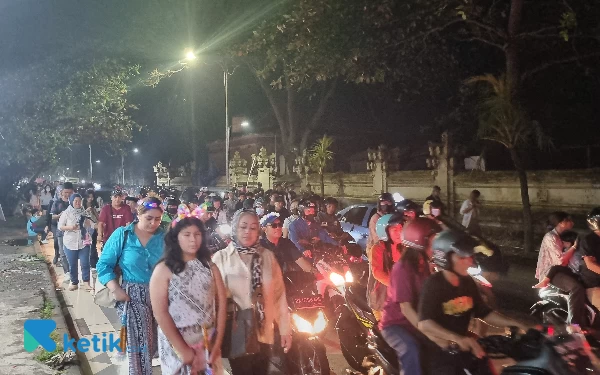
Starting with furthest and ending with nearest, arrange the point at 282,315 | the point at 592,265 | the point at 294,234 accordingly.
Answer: the point at 294,234 < the point at 592,265 < the point at 282,315

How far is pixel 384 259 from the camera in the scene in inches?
201

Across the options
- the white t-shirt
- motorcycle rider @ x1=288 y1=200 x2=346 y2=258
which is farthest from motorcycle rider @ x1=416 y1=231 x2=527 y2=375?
the white t-shirt

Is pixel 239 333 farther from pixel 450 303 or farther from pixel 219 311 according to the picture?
pixel 450 303

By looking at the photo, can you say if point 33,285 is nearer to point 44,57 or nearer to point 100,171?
point 44,57

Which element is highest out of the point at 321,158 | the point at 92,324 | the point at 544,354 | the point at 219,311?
the point at 321,158

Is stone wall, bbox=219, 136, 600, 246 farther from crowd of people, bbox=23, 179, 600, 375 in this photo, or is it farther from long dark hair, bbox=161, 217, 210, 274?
long dark hair, bbox=161, 217, 210, 274

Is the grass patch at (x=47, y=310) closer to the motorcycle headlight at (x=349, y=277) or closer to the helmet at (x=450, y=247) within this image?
the motorcycle headlight at (x=349, y=277)

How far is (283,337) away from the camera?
448 cm

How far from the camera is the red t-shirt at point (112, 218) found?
31.1ft

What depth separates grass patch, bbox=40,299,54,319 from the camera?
320 inches

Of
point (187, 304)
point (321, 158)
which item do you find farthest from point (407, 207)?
point (321, 158)

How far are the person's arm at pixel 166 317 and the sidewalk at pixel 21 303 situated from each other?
2.92m

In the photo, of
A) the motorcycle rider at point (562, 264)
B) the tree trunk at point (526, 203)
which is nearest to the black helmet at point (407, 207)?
the motorcycle rider at point (562, 264)

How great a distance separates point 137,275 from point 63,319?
411 cm
